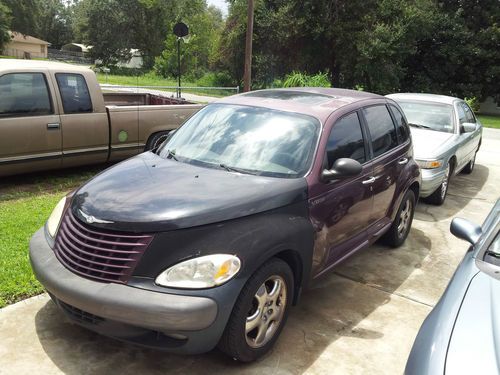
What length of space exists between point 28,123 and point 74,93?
2.77ft

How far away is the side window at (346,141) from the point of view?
12.3 ft

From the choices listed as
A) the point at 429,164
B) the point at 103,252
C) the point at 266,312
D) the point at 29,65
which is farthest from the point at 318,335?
the point at 29,65

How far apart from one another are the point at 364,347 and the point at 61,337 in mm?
2150

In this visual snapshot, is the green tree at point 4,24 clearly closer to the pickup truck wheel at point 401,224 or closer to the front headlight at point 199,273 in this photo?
the pickup truck wheel at point 401,224

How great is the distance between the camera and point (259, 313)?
2.99 meters

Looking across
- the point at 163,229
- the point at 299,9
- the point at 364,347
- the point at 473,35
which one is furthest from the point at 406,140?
the point at 473,35

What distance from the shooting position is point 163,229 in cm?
274

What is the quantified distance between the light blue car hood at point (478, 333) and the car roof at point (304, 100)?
1.85 m

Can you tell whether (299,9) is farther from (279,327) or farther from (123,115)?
(279,327)

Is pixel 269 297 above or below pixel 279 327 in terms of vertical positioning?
above

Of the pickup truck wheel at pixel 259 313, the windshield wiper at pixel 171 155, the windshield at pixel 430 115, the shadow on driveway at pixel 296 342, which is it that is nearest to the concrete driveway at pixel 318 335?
the shadow on driveway at pixel 296 342

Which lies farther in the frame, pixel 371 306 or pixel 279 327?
pixel 371 306

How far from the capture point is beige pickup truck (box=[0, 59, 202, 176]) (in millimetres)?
6055

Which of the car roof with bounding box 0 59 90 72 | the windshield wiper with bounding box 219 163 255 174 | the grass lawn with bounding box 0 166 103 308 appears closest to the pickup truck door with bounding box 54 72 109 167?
the car roof with bounding box 0 59 90 72
